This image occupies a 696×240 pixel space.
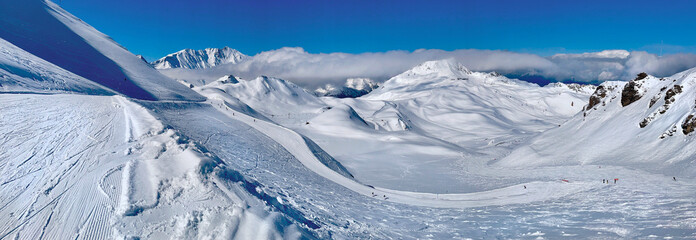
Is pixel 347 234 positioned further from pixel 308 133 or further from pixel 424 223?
pixel 308 133

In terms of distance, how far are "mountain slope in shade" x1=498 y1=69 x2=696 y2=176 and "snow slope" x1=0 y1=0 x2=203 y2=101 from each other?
4516 centimetres

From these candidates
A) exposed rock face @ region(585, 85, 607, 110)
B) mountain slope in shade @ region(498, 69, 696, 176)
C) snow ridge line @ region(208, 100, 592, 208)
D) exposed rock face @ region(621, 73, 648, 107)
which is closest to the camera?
snow ridge line @ region(208, 100, 592, 208)

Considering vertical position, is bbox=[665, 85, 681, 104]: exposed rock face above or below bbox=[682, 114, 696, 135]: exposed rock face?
above

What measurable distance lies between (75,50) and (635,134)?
205ft

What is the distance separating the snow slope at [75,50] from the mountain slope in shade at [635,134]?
148ft

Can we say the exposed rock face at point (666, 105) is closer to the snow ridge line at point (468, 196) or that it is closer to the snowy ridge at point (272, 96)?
the snow ridge line at point (468, 196)

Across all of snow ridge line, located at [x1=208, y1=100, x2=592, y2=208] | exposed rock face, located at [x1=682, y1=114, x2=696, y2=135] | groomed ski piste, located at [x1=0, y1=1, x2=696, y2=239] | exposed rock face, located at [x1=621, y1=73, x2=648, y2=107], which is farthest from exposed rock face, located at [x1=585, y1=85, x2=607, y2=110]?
snow ridge line, located at [x1=208, y1=100, x2=592, y2=208]

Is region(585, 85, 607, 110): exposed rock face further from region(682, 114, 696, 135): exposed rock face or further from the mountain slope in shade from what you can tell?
region(682, 114, 696, 135): exposed rock face

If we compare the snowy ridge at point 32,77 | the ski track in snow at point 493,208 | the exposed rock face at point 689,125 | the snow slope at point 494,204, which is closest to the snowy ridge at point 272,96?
the snowy ridge at point 32,77

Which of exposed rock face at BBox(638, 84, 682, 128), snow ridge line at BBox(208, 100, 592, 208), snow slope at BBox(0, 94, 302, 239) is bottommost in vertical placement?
snow slope at BBox(0, 94, 302, 239)

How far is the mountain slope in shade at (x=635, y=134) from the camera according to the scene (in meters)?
22.2

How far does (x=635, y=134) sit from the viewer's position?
28.2 meters

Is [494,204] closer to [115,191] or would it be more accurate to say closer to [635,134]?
[115,191]

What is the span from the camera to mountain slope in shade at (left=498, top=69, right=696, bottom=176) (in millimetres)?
22234
